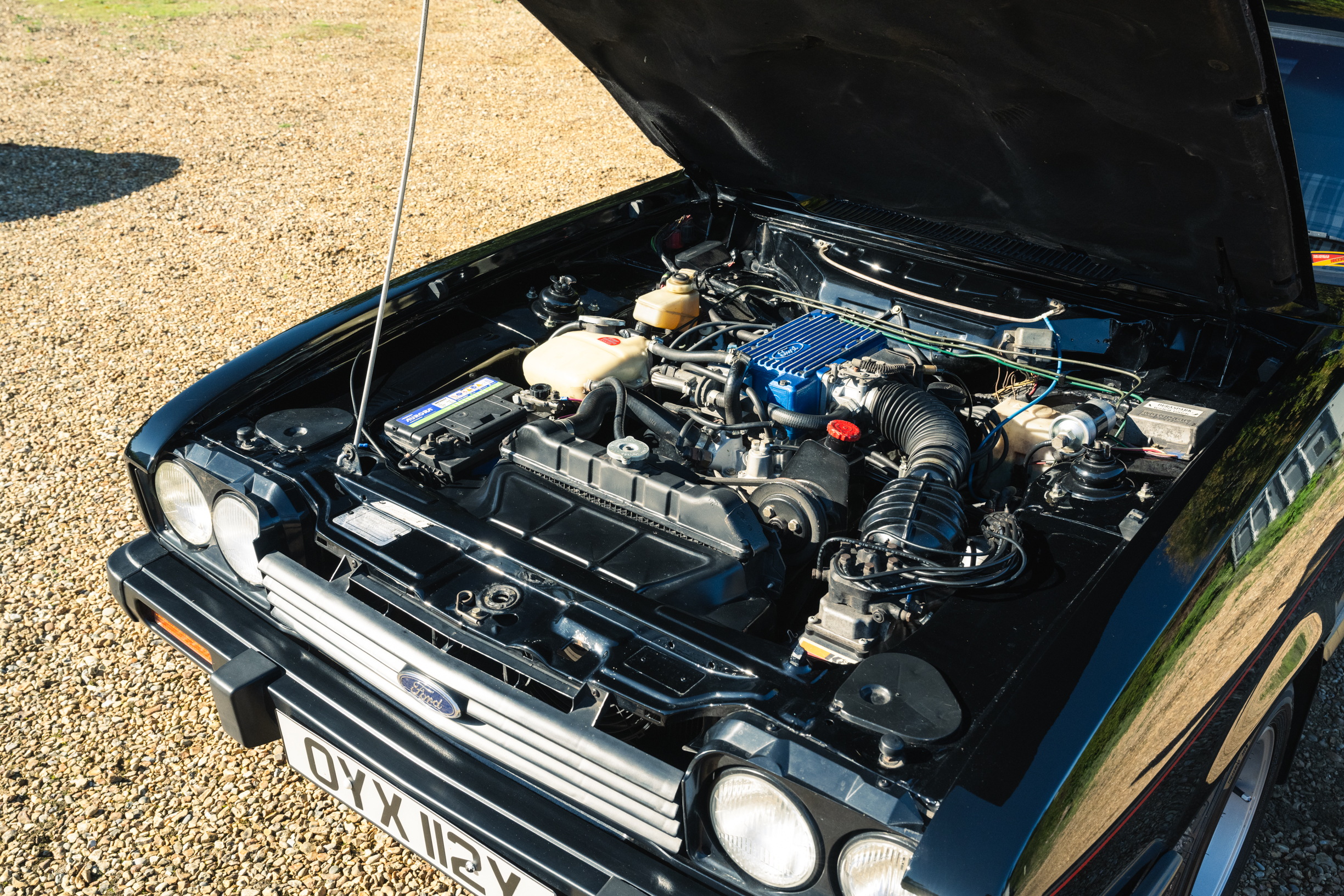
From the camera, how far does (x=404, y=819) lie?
174cm

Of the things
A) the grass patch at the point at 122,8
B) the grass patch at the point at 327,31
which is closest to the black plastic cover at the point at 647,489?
the grass patch at the point at 327,31

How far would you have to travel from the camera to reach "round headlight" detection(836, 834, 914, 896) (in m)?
1.32

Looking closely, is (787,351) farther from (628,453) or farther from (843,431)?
(628,453)

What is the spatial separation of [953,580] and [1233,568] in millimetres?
483

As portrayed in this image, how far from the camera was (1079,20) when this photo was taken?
Answer: 5.43 feet

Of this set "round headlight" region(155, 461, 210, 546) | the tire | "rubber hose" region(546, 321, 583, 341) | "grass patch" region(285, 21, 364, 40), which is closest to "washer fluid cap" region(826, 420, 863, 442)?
"rubber hose" region(546, 321, 583, 341)

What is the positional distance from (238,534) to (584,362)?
914 mm

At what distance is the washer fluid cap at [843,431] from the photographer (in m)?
2.20

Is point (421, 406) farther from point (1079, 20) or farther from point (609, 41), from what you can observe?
point (1079, 20)

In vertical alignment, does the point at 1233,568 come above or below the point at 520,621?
above

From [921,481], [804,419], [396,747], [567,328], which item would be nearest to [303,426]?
[567,328]

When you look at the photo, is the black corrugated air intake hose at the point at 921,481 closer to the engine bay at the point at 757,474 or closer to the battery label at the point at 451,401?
the engine bay at the point at 757,474

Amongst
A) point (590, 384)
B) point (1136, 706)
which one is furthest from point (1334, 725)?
point (590, 384)

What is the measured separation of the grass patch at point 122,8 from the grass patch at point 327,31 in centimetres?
150
